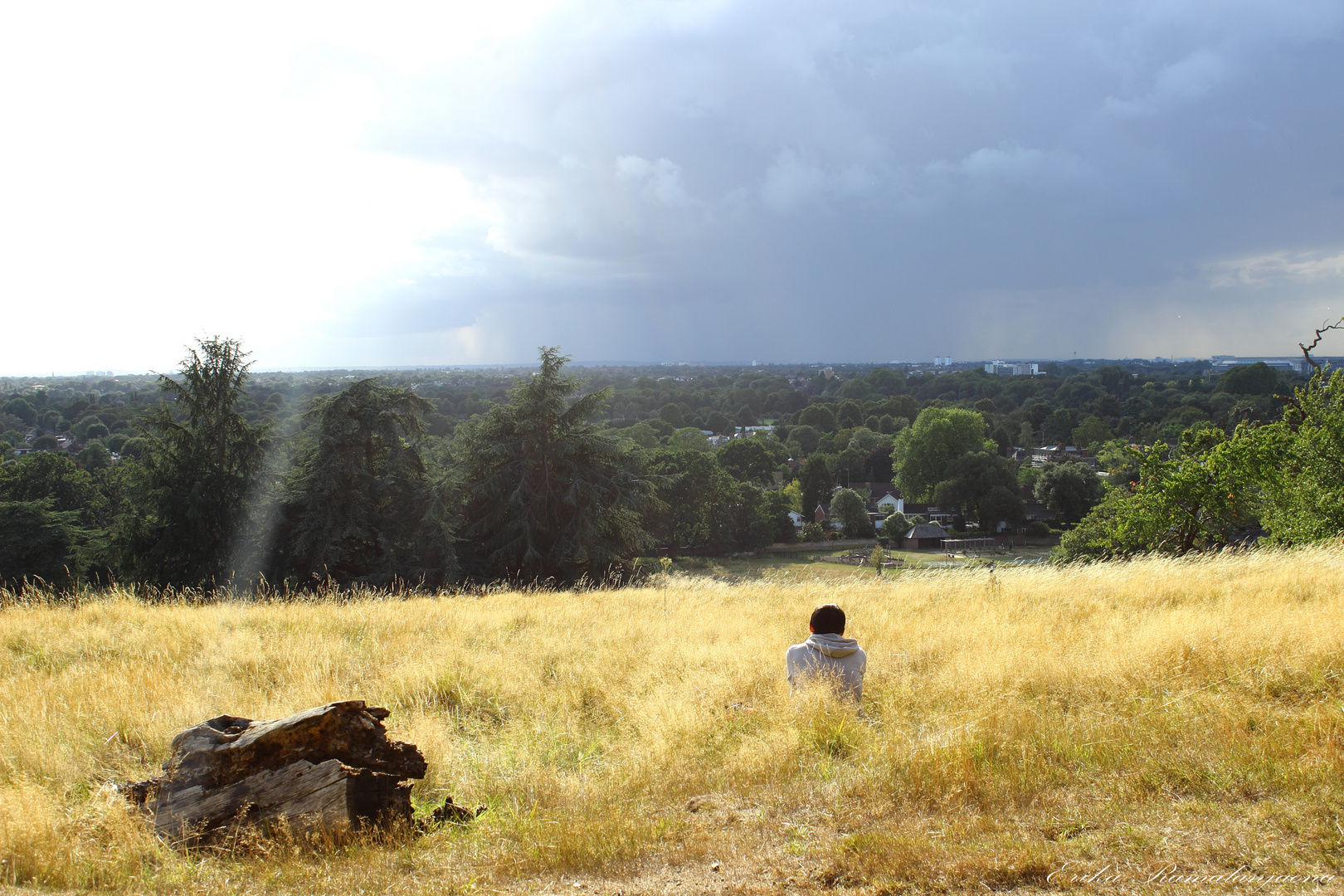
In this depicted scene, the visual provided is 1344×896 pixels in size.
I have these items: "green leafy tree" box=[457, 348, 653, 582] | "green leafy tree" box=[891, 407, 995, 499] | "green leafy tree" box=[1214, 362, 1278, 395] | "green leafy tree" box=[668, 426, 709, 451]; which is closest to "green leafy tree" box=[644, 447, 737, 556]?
"green leafy tree" box=[457, 348, 653, 582]

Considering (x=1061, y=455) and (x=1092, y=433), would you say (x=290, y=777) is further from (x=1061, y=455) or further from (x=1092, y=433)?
(x=1092, y=433)

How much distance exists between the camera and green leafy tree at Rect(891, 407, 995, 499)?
215 feet

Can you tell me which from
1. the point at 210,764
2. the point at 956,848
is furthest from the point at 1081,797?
the point at 210,764

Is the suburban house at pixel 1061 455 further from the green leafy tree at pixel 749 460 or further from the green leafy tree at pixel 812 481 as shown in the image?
the green leafy tree at pixel 749 460

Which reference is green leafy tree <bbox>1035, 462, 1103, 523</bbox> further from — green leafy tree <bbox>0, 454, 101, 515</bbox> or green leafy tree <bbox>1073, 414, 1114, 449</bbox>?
green leafy tree <bbox>0, 454, 101, 515</bbox>

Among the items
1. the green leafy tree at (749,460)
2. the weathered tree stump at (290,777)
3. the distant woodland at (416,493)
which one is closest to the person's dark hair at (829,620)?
the weathered tree stump at (290,777)

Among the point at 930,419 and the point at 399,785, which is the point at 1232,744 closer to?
the point at 399,785

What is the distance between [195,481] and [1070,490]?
56.2 metres

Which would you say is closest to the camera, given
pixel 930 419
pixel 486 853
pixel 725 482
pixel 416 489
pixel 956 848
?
pixel 956 848

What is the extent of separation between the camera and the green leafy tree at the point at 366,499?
19.4 meters

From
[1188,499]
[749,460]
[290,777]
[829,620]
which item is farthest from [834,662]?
[749,460]

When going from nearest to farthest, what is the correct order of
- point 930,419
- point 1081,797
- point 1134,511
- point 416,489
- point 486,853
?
point 486,853
point 1081,797
point 1134,511
point 416,489
point 930,419

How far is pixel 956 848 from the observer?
3.38 meters

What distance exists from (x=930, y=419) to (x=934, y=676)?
213 feet
